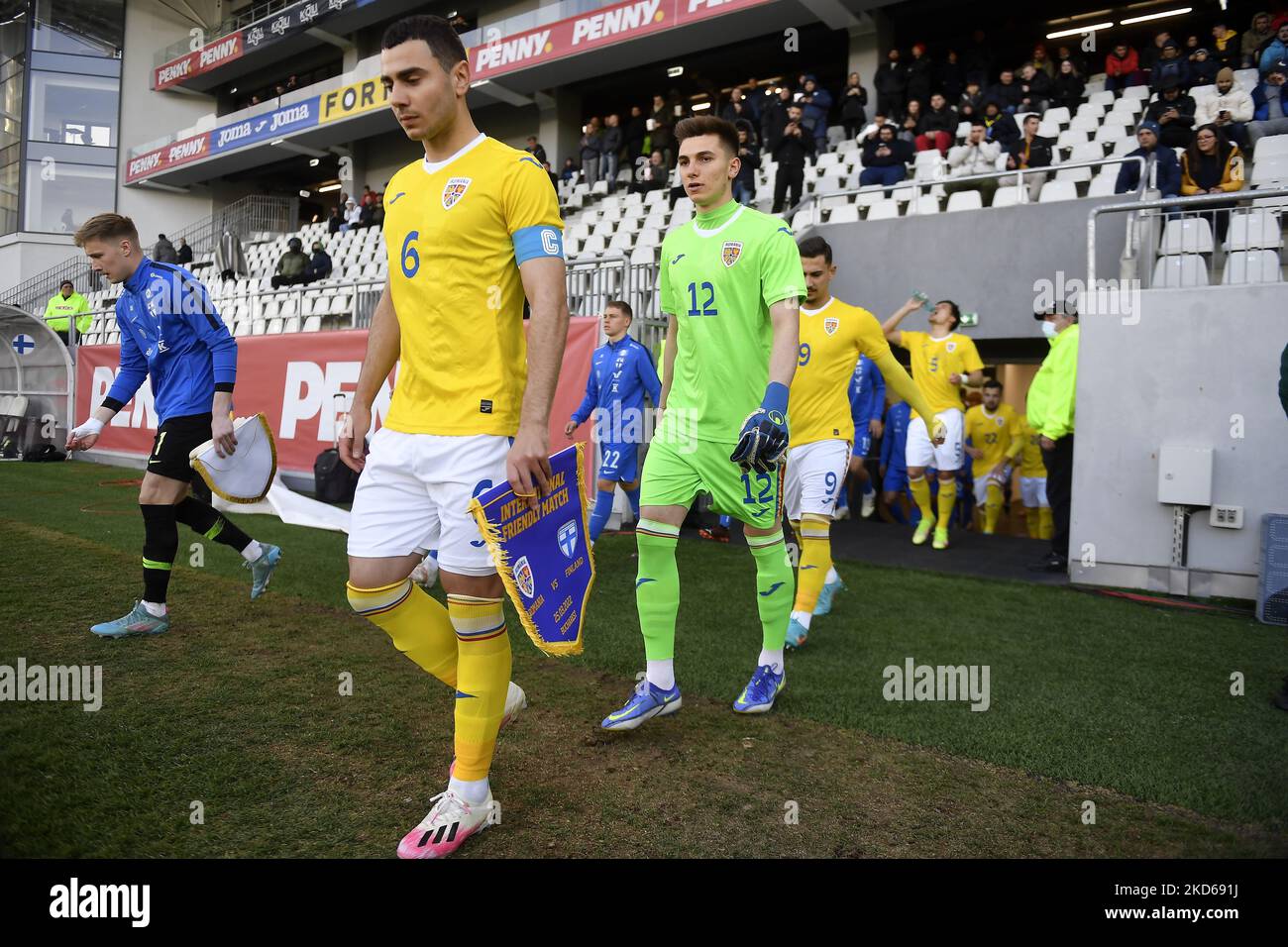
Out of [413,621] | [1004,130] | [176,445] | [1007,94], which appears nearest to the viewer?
[413,621]

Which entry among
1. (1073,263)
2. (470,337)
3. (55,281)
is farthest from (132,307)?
(55,281)

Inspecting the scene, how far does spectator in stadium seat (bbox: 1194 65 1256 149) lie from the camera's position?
985 cm

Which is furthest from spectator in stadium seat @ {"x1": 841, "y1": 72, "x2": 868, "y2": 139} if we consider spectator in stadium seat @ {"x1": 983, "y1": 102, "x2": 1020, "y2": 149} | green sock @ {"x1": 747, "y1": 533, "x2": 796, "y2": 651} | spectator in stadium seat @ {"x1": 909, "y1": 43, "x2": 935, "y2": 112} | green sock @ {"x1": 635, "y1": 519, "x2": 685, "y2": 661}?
green sock @ {"x1": 635, "y1": 519, "x2": 685, "y2": 661}

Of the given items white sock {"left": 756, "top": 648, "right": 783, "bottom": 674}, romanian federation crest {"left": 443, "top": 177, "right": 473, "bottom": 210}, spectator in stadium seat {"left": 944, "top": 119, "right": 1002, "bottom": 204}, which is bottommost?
white sock {"left": 756, "top": 648, "right": 783, "bottom": 674}

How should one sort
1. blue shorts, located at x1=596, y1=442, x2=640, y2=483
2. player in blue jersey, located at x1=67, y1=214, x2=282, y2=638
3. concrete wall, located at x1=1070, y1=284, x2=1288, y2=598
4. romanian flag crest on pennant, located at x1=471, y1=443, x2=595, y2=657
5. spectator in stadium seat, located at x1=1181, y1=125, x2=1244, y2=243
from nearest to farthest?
romanian flag crest on pennant, located at x1=471, y1=443, x2=595, y2=657 < player in blue jersey, located at x1=67, y1=214, x2=282, y2=638 < concrete wall, located at x1=1070, y1=284, x2=1288, y2=598 < blue shorts, located at x1=596, y1=442, x2=640, y2=483 < spectator in stadium seat, located at x1=1181, y1=125, x2=1244, y2=243

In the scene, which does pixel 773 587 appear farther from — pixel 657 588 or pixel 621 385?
pixel 621 385

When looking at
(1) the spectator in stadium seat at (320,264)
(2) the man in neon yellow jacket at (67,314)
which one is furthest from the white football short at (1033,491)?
(2) the man in neon yellow jacket at (67,314)

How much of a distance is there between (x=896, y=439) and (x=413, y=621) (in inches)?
347

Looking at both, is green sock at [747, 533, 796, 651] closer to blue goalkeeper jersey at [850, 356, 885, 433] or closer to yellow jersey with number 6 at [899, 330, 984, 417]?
blue goalkeeper jersey at [850, 356, 885, 433]

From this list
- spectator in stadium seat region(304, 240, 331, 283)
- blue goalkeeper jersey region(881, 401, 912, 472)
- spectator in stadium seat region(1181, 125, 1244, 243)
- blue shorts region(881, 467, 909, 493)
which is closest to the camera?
spectator in stadium seat region(1181, 125, 1244, 243)

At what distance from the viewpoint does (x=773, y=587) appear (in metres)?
3.77

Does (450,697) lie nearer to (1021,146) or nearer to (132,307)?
(132,307)

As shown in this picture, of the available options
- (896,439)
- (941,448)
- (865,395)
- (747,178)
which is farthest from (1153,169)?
(747,178)

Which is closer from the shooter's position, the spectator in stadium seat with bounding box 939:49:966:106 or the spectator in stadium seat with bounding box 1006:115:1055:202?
the spectator in stadium seat with bounding box 1006:115:1055:202
